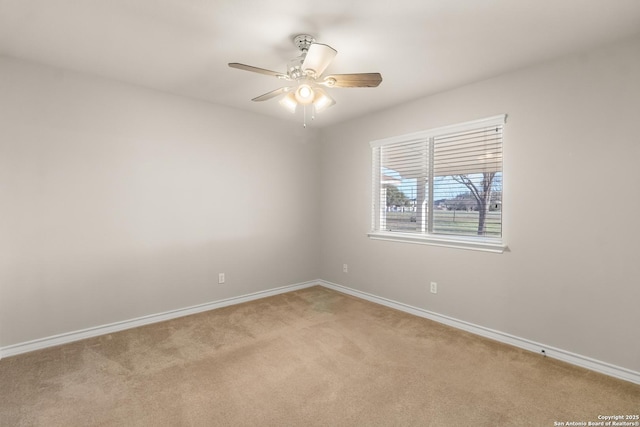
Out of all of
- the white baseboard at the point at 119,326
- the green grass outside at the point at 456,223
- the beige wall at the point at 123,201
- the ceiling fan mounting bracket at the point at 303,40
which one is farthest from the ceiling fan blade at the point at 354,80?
the white baseboard at the point at 119,326

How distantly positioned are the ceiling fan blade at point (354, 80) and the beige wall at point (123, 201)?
78.1 inches

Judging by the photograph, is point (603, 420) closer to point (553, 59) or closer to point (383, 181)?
point (553, 59)

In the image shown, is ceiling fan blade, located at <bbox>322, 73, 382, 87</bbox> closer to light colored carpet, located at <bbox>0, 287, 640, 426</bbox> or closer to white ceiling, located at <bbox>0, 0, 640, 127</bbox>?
white ceiling, located at <bbox>0, 0, 640, 127</bbox>

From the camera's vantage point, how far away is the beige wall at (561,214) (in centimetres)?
220

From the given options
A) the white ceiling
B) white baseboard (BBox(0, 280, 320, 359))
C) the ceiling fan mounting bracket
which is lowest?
white baseboard (BBox(0, 280, 320, 359))

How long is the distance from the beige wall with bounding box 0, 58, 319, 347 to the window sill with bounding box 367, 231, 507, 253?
1.51m

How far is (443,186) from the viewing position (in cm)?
335

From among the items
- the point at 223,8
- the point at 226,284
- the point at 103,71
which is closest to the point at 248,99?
the point at 103,71

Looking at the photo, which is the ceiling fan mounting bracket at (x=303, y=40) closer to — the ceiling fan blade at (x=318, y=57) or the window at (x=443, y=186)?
the ceiling fan blade at (x=318, y=57)

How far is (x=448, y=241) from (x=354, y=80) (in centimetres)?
196

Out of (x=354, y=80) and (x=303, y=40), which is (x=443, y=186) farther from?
(x=303, y=40)

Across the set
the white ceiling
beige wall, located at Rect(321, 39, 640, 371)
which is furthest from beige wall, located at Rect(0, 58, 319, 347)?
beige wall, located at Rect(321, 39, 640, 371)

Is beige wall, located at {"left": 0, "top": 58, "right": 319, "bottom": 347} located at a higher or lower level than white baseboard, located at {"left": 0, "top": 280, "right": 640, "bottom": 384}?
higher

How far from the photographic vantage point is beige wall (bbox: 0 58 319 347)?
2.56m
